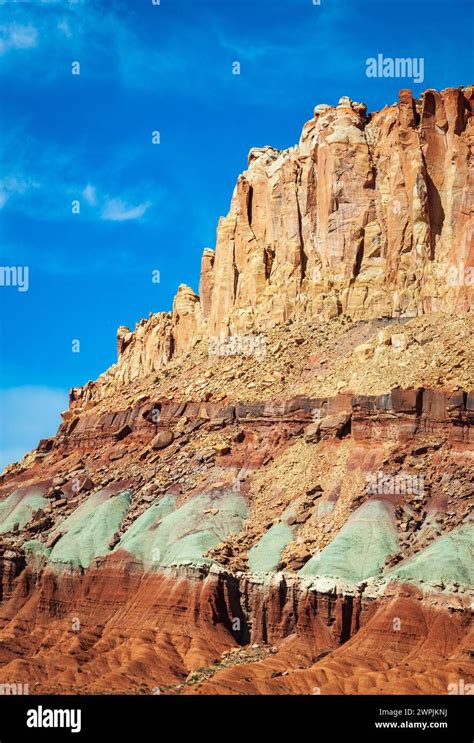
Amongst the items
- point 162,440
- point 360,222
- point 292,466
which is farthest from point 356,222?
point 292,466

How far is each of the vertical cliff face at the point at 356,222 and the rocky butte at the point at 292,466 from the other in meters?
0.24

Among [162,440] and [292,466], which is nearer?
[292,466]

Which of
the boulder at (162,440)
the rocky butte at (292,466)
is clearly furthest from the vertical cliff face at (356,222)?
the boulder at (162,440)

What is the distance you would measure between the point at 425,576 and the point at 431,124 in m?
63.6

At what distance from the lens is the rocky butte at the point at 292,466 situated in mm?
76125

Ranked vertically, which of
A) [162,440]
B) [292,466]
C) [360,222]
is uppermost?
[360,222]

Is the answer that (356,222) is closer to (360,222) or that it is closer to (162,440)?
(360,222)

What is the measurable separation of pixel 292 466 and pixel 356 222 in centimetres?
3678

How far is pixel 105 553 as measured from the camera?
97750 millimetres

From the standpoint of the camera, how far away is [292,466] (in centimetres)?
9775

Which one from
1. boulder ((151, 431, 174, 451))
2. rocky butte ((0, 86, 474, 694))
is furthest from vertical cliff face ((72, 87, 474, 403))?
boulder ((151, 431, 174, 451))

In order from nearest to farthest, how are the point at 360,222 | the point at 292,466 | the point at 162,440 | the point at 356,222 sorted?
the point at 292,466, the point at 162,440, the point at 360,222, the point at 356,222

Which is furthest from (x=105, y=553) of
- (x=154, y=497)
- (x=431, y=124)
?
(x=431, y=124)
